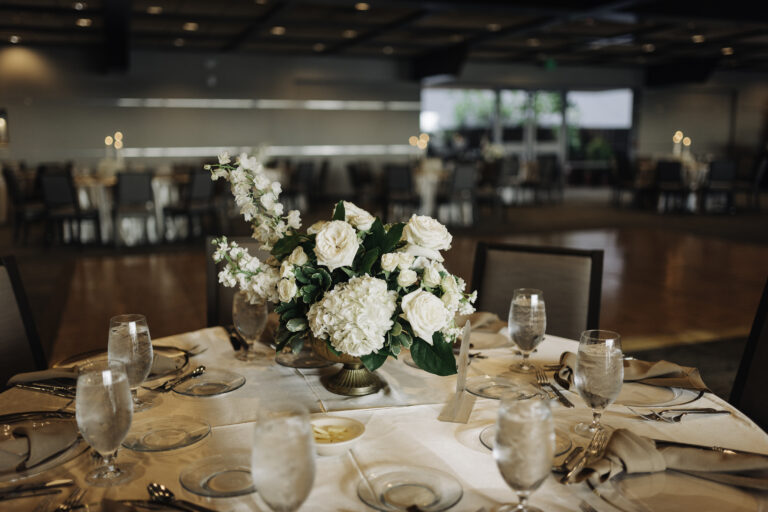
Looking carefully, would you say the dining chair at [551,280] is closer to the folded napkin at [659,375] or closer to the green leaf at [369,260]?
the folded napkin at [659,375]

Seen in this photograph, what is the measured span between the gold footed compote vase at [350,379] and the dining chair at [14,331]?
1.07 meters

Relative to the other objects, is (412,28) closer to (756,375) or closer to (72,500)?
(756,375)

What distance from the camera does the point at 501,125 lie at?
16.0 m

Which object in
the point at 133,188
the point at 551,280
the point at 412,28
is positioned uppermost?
the point at 412,28

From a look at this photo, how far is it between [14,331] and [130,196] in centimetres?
581

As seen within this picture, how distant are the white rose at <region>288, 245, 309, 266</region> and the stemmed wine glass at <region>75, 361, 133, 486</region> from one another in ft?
1.38

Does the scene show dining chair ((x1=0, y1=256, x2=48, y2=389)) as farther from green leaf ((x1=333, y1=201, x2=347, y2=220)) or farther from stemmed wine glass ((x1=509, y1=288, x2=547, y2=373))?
stemmed wine glass ((x1=509, y1=288, x2=547, y2=373))

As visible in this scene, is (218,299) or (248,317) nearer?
(248,317)

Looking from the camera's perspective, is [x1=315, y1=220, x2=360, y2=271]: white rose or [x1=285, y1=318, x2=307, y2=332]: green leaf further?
[x1=285, y1=318, x2=307, y2=332]: green leaf

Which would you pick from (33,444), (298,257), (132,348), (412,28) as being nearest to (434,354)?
(298,257)

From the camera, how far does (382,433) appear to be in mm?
1232

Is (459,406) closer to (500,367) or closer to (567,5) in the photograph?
(500,367)

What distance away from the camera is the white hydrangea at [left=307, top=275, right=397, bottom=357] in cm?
122

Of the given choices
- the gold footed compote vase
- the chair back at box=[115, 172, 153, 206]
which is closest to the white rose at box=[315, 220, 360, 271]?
the gold footed compote vase
